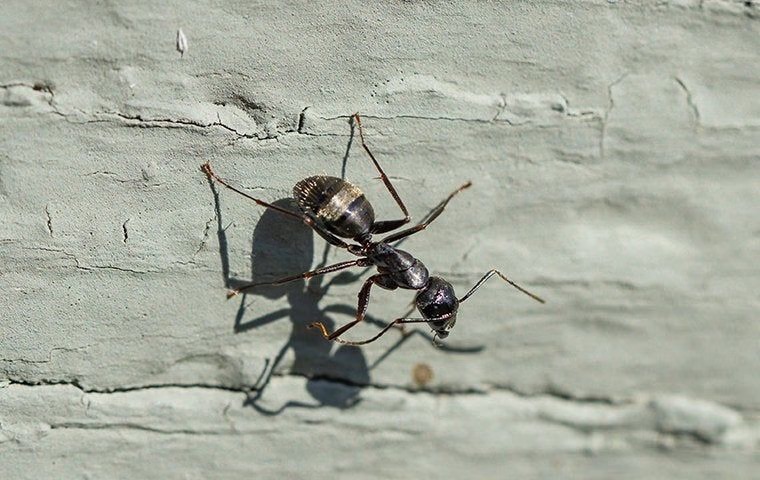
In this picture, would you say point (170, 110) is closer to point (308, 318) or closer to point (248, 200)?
point (248, 200)

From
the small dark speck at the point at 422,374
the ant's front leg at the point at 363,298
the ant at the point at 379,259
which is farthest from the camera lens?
the small dark speck at the point at 422,374

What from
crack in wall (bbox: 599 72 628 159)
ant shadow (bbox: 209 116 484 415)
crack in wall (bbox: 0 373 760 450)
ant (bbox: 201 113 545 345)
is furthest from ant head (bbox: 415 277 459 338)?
crack in wall (bbox: 599 72 628 159)

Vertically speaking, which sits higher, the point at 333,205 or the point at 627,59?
the point at 627,59

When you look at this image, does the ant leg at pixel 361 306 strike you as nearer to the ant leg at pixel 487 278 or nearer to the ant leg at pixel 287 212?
the ant leg at pixel 287 212

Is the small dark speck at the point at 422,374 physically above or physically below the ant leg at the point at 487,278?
below

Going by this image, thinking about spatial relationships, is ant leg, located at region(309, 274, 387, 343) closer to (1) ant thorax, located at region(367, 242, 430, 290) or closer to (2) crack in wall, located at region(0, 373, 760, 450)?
(1) ant thorax, located at region(367, 242, 430, 290)

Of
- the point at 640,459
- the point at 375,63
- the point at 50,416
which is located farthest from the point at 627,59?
the point at 50,416

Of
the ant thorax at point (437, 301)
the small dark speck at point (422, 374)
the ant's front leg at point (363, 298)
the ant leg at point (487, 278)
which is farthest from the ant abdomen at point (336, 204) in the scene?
the small dark speck at point (422, 374)
